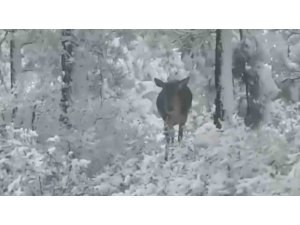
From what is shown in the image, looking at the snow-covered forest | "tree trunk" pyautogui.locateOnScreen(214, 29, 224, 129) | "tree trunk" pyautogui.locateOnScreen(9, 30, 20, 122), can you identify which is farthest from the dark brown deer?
"tree trunk" pyautogui.locateOnScreen(9, 30, 20, 122)

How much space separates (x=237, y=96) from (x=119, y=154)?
34.7 inches

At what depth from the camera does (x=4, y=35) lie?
405 centimetres

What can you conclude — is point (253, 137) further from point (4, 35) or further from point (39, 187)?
point (4, 35)

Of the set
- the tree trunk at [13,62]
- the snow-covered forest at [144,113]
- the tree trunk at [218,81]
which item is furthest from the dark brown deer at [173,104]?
the tree trunk at [13,62]

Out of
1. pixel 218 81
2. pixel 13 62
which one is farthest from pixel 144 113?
pixel 13 62

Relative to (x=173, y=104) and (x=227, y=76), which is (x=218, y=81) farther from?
(x=173, y=104)

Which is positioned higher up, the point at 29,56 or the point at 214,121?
the point at 29,56

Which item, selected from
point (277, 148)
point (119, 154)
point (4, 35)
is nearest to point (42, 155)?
point (119, 154)

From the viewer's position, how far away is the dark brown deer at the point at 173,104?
4051 mm

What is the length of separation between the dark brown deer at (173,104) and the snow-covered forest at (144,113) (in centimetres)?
3

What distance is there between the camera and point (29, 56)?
4062 mm

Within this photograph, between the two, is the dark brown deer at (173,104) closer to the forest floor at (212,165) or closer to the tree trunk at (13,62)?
the forest floor at (212,165)

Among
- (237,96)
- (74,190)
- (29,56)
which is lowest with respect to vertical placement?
(74,190)

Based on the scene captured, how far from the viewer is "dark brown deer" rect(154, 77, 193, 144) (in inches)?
159
